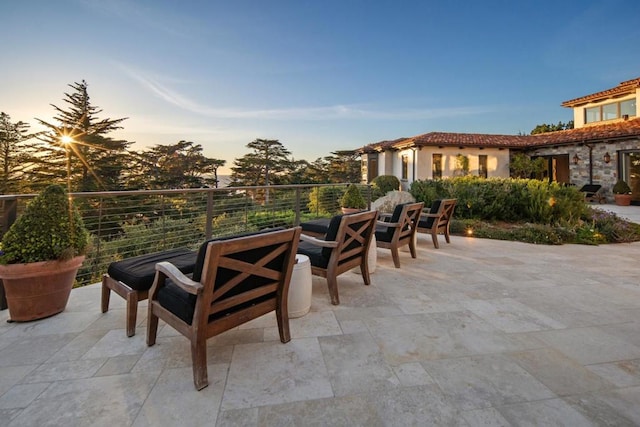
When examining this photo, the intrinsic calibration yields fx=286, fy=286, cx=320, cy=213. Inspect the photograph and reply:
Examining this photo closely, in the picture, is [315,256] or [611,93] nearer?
[315,256]

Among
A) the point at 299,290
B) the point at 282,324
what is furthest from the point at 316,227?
the point at 282,324

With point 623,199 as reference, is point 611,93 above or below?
above

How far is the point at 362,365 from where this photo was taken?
1688mm

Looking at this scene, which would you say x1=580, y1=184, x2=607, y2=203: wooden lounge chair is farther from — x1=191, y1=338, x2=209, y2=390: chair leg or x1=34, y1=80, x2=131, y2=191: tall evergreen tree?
x1=34, y1=80, x2=131, y2=191: tall evergreen tree

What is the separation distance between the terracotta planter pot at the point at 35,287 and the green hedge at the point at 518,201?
7918mm

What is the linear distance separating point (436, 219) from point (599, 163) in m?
12.8

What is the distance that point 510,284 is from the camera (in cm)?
306

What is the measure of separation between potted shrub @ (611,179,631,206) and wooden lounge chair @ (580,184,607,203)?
67 centimetres

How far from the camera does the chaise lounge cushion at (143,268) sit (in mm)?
1998

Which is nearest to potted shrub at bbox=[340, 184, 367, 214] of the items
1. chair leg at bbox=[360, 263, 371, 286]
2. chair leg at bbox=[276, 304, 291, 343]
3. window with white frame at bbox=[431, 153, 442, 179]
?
chair leg at bbox=[360, 263, 371, 286]

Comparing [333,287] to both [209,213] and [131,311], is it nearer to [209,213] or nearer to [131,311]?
[131,311]

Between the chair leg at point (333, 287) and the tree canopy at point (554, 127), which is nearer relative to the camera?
the chair leg at point (333, 287)

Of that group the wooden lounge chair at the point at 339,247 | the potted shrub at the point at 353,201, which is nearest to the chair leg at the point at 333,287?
the wooden lounge chair at the point at 339,247

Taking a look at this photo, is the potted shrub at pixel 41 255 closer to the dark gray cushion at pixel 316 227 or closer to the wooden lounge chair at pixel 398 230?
the dark gray cushion at pixel 316 227
